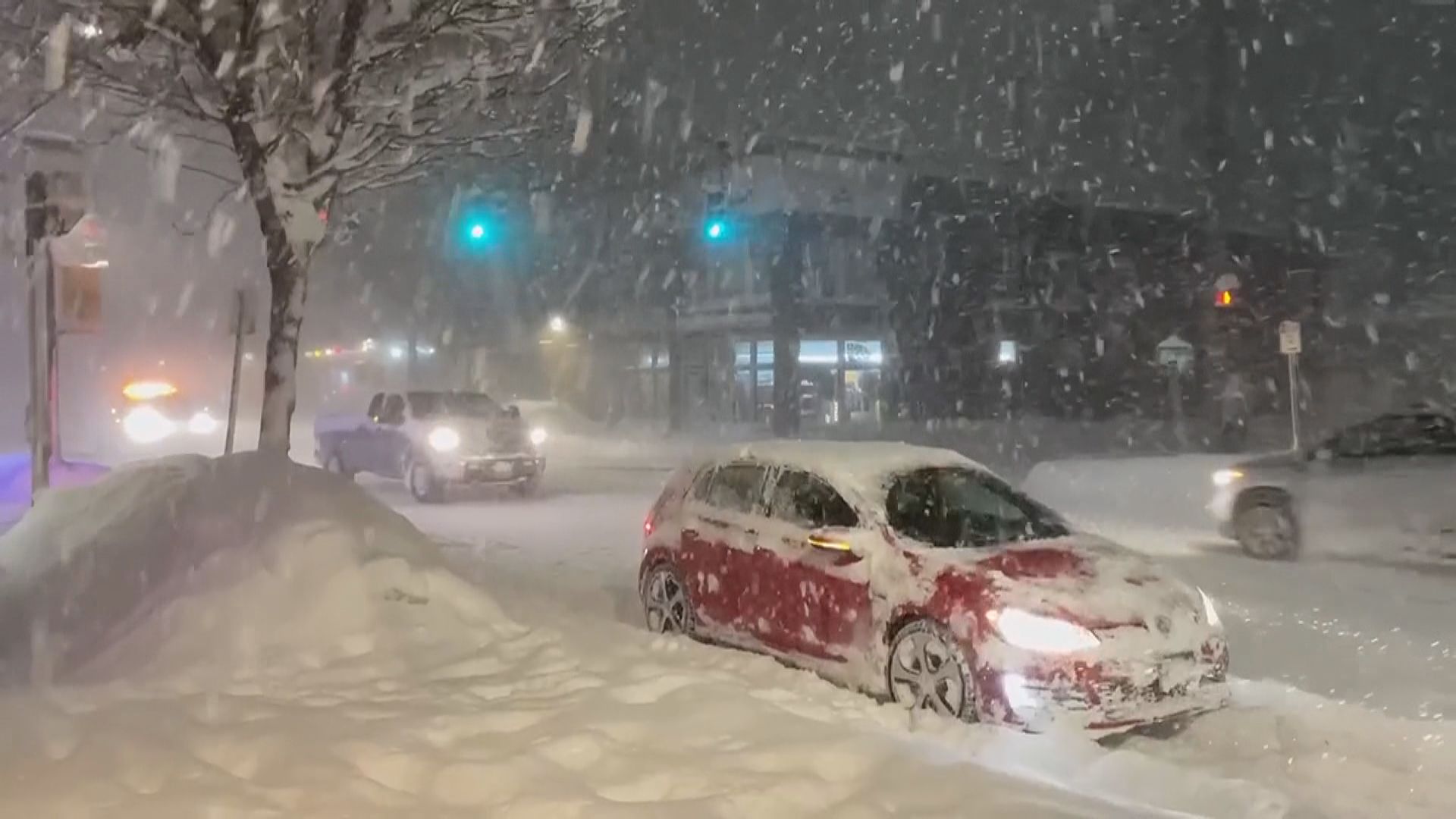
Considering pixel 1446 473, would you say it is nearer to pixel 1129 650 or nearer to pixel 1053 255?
pixel 1129 650

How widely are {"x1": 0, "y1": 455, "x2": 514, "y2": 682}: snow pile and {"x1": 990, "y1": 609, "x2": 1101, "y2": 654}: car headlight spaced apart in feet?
10.6

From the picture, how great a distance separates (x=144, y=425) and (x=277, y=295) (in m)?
21.9

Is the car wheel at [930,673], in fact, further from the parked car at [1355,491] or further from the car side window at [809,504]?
the parked car at [1355,491]

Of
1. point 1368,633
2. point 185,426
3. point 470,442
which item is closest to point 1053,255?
point 470,442

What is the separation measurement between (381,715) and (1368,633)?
7564 mm

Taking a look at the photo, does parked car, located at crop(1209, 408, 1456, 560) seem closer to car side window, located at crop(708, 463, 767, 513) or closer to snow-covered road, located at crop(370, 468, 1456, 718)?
snow-covered road, located at crop(370, 468, 1456, 718)

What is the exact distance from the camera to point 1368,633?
9.66 m

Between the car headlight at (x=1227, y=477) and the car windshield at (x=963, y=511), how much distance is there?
6184 millimetres

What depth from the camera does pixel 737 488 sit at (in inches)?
348

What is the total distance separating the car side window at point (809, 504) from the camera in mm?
7828

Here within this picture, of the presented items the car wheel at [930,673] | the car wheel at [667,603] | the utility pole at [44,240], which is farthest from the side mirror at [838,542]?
the utility pole at [44,240]

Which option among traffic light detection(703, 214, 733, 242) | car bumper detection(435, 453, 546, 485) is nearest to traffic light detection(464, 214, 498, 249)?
traffic light detection(703, 214, 733, 242)

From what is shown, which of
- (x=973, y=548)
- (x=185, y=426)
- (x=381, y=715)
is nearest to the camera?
(x=381, y=715)

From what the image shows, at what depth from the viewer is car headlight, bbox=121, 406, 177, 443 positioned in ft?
103
